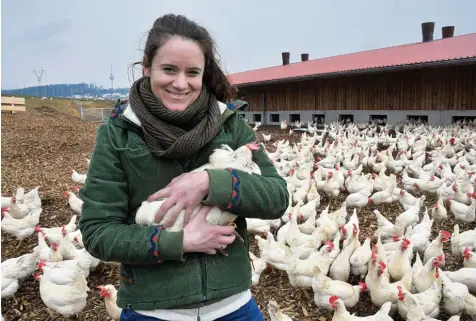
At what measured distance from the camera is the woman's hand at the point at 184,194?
1.34 metres

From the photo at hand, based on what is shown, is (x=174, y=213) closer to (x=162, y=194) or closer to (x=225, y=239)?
(x=162, y=194)

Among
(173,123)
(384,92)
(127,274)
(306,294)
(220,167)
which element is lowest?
(306,294)

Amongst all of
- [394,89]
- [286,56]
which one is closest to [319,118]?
[394,89]

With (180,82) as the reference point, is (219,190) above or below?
below

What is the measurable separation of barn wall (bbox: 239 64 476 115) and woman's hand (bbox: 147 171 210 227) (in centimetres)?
905

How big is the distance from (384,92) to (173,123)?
47.2ft

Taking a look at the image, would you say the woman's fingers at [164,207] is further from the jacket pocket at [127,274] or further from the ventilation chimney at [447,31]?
the ventilation chimney at [447,31]

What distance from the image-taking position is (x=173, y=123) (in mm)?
1495

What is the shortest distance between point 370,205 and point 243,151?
16.9 feet

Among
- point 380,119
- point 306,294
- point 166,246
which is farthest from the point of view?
point 380,119

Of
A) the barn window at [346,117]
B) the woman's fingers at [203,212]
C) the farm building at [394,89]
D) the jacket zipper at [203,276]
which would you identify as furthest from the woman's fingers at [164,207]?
the barn window at [346,117]

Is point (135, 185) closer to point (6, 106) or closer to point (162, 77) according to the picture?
point (162, 77)

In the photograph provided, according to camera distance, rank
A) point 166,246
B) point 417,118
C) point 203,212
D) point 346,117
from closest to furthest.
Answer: point 166,246 < point 203,212 < point 417,118 < point 346,117

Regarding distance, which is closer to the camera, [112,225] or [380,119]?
[112,225]
